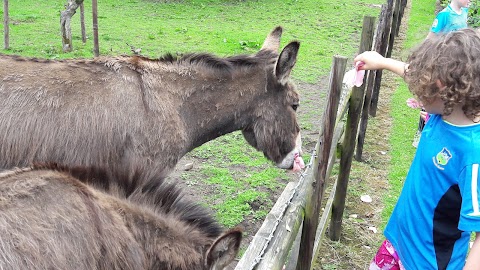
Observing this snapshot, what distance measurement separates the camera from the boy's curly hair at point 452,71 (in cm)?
209

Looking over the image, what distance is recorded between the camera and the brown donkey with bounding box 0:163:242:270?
1.80 m

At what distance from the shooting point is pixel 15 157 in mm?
3336

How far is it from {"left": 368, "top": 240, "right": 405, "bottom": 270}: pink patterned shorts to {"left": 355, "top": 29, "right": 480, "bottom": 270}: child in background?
0.09 m

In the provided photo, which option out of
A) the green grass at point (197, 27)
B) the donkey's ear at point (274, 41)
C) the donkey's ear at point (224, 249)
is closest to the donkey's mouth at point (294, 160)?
the donkey's ear at point (274, 41)

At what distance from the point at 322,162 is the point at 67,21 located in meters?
7.63

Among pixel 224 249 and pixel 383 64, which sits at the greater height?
pixel 383 64

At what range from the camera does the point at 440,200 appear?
2.33 meters

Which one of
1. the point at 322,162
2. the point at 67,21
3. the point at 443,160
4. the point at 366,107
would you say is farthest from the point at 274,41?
the point at 67,21

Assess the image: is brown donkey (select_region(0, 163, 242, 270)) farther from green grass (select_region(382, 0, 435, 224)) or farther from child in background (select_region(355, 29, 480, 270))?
green grass (select_region(382, 0, 435, 224))

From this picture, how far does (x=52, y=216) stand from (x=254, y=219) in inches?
120

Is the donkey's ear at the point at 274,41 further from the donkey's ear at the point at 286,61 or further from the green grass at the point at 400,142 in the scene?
the green grass at the point at 400,142

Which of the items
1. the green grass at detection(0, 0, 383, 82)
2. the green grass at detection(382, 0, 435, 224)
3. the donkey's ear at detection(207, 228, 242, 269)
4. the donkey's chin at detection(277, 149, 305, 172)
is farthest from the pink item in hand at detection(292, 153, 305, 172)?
the green grass at detection(0, 0, 383, 82)

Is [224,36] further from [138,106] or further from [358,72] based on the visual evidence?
[358,72]

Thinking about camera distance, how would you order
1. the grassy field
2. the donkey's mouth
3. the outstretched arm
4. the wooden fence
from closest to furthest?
the wooden fence
the outstretched arm
the donkey's mouth
the grassy field
